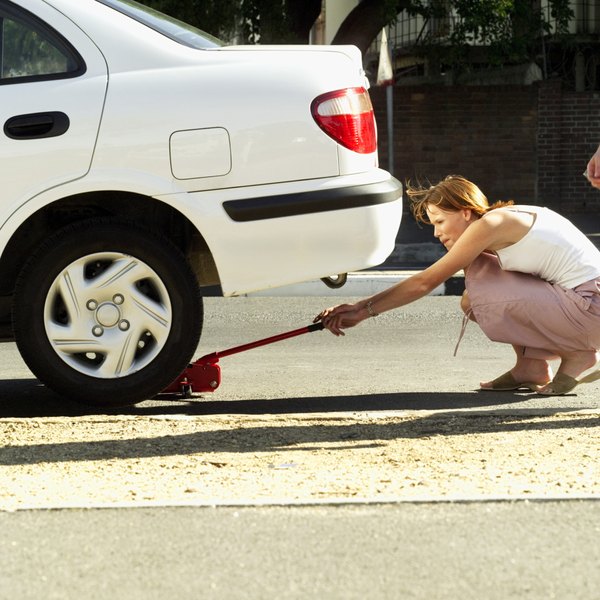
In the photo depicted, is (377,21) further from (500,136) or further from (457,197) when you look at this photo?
(457,197)

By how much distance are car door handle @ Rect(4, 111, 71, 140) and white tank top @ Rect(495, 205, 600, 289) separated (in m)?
1.85

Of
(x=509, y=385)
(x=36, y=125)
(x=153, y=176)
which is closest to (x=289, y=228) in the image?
(x=153, y=176)

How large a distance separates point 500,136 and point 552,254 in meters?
14.6

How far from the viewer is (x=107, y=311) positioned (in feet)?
17.6

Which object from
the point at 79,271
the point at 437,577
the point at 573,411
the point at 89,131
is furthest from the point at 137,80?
the point at 437,577

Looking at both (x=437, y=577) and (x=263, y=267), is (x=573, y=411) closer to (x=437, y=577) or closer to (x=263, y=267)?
(x=263, y=267)

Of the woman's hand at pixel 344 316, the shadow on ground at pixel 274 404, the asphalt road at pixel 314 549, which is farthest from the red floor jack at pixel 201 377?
the asphalt road at pixel 314 549

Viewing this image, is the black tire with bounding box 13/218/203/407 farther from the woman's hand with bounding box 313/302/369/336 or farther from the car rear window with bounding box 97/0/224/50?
the car rear window with bounding box 97/0/224/50

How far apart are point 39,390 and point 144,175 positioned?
158cm

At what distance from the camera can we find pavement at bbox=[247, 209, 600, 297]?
10.4 m

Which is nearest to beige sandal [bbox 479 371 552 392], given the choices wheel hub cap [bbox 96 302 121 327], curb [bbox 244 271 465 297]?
wheel hub cap [bbox 96 302 121 327]

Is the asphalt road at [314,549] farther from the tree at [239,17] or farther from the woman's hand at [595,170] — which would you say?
the tree at [239,17]

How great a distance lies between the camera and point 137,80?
17.4 ft

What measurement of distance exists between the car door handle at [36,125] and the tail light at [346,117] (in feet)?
3.21
